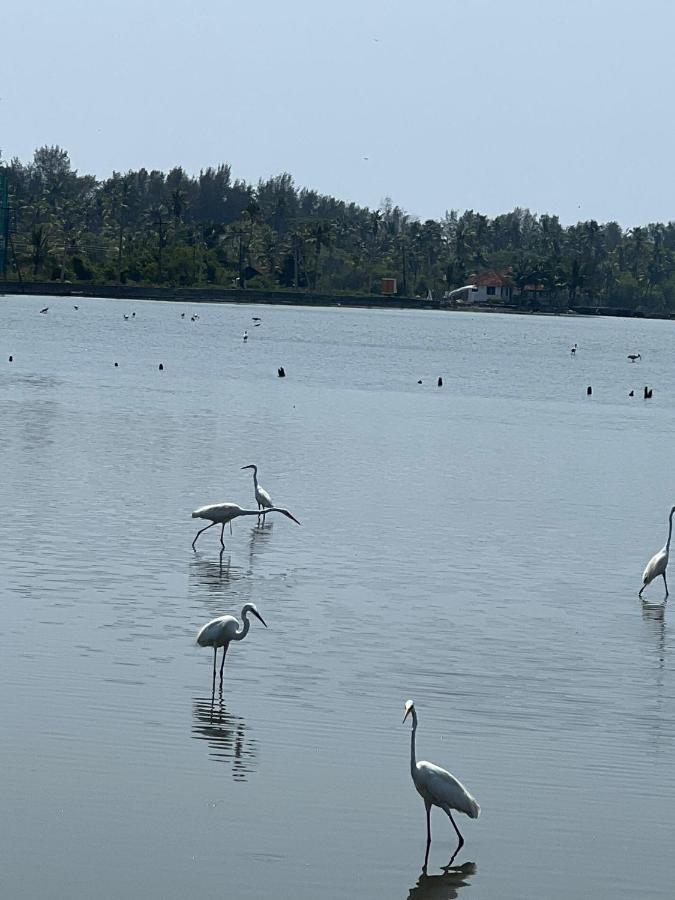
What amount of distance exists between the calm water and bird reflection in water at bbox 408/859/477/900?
33 millimetres

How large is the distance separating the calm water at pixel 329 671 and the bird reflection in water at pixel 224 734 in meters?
0.03

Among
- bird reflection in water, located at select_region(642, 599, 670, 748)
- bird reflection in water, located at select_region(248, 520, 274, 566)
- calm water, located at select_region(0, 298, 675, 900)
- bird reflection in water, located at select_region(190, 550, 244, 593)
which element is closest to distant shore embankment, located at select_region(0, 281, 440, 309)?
calm water, located at select_region(0, 298, 675, 900)

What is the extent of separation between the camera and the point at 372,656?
16.1 metres

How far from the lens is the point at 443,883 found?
10.3m

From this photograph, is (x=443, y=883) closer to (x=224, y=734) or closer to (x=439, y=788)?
(x=439, y=788)

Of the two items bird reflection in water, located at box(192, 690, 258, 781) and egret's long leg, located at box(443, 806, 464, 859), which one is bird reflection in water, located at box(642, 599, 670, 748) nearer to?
egret's long leg, located at box(443, 806, 464, 859)

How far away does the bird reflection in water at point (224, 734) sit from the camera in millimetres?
12336

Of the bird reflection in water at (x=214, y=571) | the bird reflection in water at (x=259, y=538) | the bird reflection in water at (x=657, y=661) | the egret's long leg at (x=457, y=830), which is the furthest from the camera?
the bird reflection in water at (x=259, y=538)

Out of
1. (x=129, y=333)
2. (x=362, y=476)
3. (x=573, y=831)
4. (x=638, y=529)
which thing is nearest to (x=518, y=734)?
(x=573, y=831)

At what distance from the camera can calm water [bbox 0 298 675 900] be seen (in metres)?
10.6

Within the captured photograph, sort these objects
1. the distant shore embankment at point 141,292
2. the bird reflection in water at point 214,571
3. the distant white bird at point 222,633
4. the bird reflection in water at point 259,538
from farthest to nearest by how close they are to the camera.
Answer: the distant shore embankment at point 141,292 → the bird reflection in water at point 259,538 → the bird reflection in water at point 214,571 → the distant white bird at point 222,633

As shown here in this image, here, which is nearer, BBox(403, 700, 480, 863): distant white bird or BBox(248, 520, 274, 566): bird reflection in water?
BBox(403, 700, 480, 863): distant white bird

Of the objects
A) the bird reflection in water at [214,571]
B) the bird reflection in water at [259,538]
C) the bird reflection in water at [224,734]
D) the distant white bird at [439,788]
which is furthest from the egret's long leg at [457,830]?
the bird reflection in water at [259,538]

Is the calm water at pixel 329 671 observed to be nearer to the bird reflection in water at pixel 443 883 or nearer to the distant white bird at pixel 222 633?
the bird reflection in water at pixel 443 883
